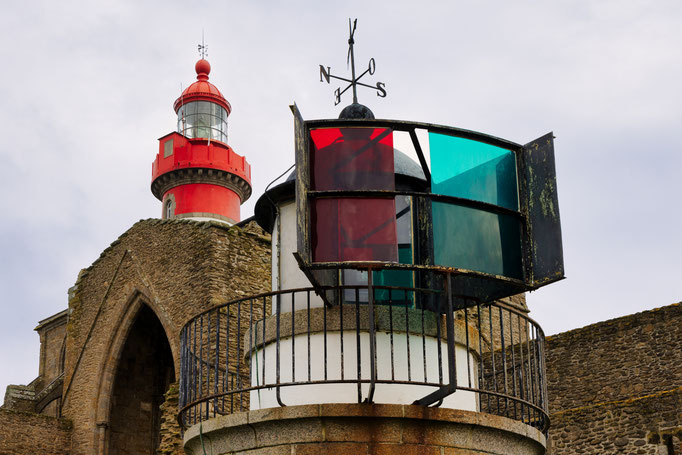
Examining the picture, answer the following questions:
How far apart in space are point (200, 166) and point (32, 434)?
18936mm

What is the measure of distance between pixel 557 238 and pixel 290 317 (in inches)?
86.0

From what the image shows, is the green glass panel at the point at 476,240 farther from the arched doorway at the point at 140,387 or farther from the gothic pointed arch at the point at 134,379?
the arched doorway at the point at 140,387

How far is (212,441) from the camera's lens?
771cm

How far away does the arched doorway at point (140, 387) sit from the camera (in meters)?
24.2

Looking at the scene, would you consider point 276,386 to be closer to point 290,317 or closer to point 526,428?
point 290,317

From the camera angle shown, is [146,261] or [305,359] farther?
[146,261]

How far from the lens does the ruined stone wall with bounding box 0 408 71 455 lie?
2256 centimetres

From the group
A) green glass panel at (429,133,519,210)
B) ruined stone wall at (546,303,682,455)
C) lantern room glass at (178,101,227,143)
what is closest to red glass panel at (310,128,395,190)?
green glass panel at (429,133,519,210)

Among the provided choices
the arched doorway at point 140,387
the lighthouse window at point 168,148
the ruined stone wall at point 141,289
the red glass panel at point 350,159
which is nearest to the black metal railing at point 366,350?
the red glass panel at point 350,159

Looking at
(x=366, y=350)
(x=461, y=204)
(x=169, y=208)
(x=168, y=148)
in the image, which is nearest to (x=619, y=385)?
(x=461, y=204)

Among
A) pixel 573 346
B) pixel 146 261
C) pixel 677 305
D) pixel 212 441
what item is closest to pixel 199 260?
pixel 146 261

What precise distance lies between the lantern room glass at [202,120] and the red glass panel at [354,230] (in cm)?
3522

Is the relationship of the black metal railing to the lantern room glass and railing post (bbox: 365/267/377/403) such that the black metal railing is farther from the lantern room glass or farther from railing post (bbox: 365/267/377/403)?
the lantern room glass

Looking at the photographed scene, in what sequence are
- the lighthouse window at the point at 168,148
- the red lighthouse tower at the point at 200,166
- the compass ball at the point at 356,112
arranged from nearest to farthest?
1. the compass ball at the point at 356,112
2. the red lighthouse tower at the point at 200,166
3. the lighthouse window at the point at 168,148
